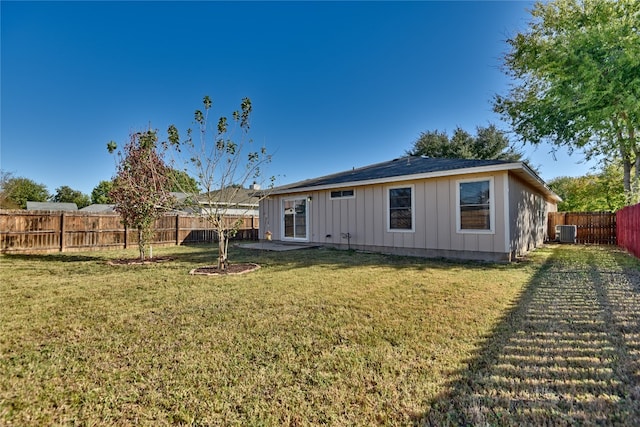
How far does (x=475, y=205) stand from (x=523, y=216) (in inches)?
107

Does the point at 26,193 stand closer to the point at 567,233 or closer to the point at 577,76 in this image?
the point at 577,76

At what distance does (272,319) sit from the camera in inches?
133

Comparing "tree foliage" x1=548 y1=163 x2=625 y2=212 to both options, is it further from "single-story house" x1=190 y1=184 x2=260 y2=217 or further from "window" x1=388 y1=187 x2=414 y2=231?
"single-story house" x1=190 y1=184 x2=260 y2=217

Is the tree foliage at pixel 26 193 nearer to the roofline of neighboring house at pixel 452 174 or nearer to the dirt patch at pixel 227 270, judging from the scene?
the dirt patch at pixel 227 270

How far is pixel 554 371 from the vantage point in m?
2.26

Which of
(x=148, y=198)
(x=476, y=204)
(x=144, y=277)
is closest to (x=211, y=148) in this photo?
(x=148, y=198)

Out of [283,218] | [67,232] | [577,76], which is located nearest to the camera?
[577,76]

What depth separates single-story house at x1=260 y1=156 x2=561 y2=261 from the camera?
25.1ft

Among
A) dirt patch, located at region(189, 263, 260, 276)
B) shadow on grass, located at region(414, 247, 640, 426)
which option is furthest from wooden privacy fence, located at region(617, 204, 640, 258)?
dirt patch, located at region(189, 263, 260, 276)

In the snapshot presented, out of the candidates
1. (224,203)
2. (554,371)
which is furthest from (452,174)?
(224,203)

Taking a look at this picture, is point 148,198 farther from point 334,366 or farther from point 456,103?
point 456,103

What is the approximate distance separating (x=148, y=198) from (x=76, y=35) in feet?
19.2

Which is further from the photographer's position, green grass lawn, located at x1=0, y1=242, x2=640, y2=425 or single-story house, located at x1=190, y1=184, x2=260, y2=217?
single-story house, located at x1=190, y1=184, x2=260, y2=217

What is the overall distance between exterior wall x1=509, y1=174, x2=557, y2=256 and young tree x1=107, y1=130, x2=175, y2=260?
9.02m
